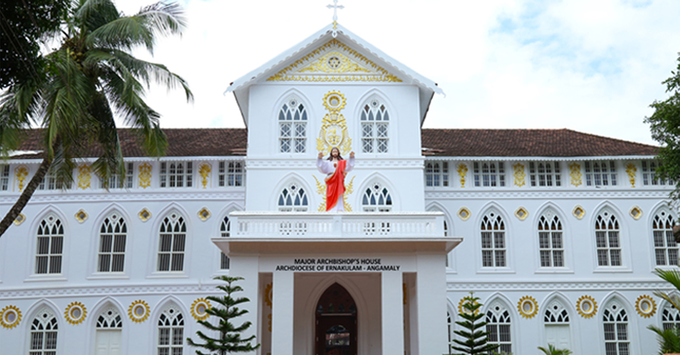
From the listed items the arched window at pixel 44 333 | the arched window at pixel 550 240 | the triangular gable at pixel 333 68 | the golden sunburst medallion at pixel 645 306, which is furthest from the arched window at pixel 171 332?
the golden sunburst medallion at pixel 645 306

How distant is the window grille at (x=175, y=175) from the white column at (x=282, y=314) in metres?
9.61

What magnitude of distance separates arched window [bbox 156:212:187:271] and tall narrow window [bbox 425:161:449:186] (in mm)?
10269

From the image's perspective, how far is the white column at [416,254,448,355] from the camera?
1741 centimetres

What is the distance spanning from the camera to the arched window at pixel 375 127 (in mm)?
22219

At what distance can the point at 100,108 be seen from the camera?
63.3 ft

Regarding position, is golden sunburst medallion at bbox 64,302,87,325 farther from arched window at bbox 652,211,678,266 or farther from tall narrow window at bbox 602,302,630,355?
arched window at bbox 652,211,678,266

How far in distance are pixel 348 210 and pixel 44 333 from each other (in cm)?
1316

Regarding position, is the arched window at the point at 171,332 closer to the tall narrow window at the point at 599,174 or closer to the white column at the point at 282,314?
the white column at the point at 282,314

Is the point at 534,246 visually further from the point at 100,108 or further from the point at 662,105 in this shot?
the point at 100,108

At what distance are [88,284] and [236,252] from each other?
391 inches

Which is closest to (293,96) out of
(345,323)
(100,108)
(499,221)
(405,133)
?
(405,133)

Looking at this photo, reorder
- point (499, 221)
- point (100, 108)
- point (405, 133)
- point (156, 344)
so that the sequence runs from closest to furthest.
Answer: point (100, 108)
point (405, 133)
point (156, 344)
point (499, 221)

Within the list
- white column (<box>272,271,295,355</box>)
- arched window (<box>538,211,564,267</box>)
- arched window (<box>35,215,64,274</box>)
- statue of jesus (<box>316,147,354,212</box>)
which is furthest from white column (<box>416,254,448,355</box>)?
arched window (<box>35,215,64,274</box>)

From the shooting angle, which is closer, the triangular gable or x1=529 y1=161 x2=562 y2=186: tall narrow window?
the triangular gable
